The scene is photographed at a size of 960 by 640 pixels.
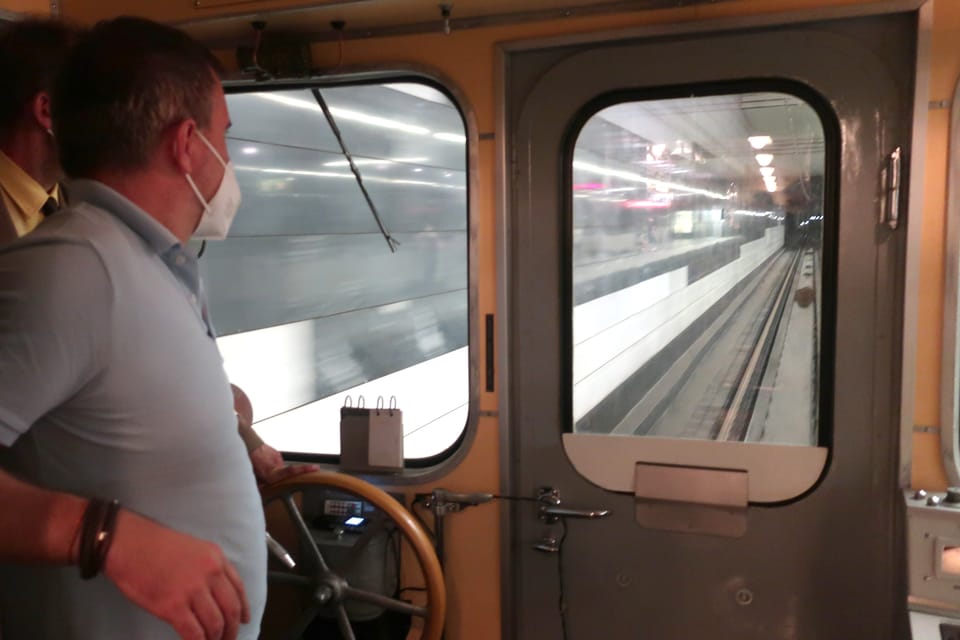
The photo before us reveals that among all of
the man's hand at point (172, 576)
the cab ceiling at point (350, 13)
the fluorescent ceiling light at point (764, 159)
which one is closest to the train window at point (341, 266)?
the cab ceiling at point (350, 13)

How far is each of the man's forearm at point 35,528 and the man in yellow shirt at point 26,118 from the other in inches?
34.5

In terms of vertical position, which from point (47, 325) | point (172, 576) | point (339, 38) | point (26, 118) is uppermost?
point (339, 38)

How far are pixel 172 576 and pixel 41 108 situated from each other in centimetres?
110

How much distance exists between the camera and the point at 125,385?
0.96 meters

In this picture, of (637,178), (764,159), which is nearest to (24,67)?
(637,178)

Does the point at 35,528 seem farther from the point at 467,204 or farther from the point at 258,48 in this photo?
the point at 258,48

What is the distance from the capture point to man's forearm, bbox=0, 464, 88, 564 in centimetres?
85

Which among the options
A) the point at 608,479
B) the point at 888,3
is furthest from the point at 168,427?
the point at 888,3

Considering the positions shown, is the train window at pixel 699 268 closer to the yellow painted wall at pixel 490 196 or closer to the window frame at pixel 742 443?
the window frame at pixel 742 443

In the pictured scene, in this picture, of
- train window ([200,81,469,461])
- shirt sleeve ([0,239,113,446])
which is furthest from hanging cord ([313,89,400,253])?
shirt sleeve ([0,239,113,446])

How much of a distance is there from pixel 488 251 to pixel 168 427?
3.92 ft

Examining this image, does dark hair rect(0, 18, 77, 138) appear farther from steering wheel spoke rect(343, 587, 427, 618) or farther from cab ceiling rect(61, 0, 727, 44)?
steering wheel spoke rect(343, 587, 427, 618)

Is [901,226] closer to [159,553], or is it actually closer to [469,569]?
[469,569]

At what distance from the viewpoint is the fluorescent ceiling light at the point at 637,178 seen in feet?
6.42
